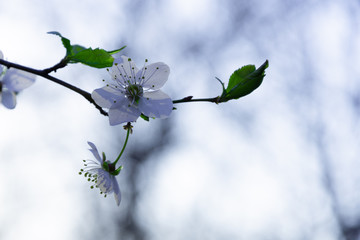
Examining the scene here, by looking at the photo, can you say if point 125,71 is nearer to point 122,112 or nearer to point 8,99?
point 122,112

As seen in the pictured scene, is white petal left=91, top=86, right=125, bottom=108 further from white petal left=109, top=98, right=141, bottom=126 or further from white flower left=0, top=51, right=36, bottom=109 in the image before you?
white flower left=0, top=51, right=36, bottom=109

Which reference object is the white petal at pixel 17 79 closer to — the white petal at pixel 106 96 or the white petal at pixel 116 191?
the white petal at pixel 106 96

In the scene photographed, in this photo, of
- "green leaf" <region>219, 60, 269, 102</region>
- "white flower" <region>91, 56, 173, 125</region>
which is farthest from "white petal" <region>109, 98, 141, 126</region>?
"green leaf" <region>219, 60, 269, 102</region>

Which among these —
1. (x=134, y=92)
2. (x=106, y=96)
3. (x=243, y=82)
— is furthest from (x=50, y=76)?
(x=243, y=82)

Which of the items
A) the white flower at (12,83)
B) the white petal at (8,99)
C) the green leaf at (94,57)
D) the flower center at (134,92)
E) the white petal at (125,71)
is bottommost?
the white petal at (8,99)

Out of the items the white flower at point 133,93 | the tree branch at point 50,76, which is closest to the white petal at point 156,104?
the white flower at point 133,93

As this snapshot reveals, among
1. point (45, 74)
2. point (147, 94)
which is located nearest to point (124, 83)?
point (147, 94)

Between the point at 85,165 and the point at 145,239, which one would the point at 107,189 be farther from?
the point at 145,239
